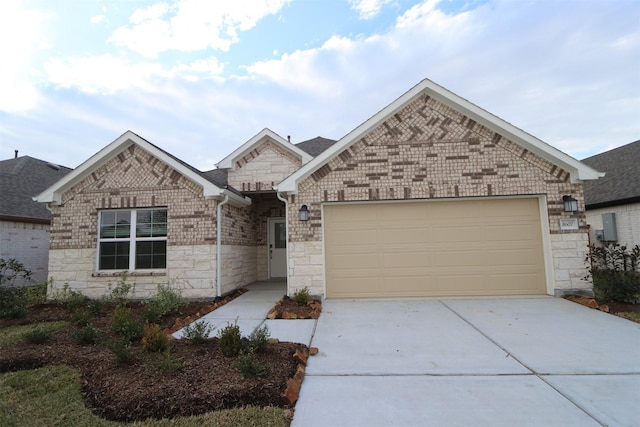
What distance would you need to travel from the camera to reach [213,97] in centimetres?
1496

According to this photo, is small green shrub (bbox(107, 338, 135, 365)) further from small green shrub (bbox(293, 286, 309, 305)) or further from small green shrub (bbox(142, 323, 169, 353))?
small green shrub (bbox(293, 286, 309, 305))

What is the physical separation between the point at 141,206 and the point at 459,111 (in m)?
8.70

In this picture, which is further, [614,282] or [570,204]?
[570,204]

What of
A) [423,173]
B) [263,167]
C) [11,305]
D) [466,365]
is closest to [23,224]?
[11,305]

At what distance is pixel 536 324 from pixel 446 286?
2467 millimetres

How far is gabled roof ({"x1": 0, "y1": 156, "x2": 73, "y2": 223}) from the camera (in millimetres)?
11125

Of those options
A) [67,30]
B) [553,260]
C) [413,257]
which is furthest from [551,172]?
[67,30]

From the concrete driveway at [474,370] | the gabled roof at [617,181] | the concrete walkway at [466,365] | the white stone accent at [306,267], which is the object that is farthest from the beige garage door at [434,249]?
the gabled roof at [617,181]

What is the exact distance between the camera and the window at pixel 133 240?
8.58 meters

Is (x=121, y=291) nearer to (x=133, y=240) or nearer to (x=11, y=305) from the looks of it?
(x=133, y=240)

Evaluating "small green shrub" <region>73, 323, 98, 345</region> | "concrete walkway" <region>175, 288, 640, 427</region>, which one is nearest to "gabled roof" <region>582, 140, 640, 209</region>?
"concrete walkway" <region>175, 288, 640, 427</region>

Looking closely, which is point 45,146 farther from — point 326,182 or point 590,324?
point 590,324

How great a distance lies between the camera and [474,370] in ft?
12.5

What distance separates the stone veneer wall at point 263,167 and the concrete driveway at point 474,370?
6537mm
